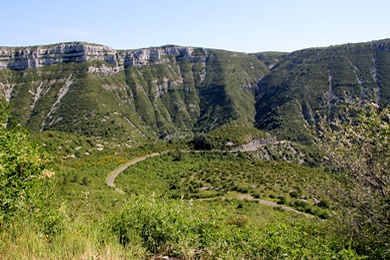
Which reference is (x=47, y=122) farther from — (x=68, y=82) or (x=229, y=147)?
(x=229, y=147)

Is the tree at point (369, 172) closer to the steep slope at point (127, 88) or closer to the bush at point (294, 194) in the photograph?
the bush at point (294, 194)

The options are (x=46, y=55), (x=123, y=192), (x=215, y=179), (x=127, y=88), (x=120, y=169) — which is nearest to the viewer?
(x=123, y=192)

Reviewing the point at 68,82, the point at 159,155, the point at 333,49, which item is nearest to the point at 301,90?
the point at 333,49

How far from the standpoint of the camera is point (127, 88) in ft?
487

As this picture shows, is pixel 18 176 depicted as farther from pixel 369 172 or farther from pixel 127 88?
pixel 127 88

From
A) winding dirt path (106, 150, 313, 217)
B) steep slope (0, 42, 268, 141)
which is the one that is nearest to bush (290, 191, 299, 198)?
winding dirt path (106, 150, 313, 217)

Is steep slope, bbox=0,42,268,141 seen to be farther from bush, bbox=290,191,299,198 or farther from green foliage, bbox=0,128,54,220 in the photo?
green foliage, bbox=0,128,54,220

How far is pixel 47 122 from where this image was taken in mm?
110875

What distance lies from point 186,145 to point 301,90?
88809 millimetres

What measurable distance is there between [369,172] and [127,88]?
14981 centimetres

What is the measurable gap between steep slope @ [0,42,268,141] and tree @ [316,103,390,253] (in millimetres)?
96111

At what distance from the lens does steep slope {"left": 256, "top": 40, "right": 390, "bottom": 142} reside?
116 metres

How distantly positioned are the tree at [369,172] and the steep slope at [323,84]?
98.5m

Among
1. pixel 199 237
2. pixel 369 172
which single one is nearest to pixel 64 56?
pixel 199 237
